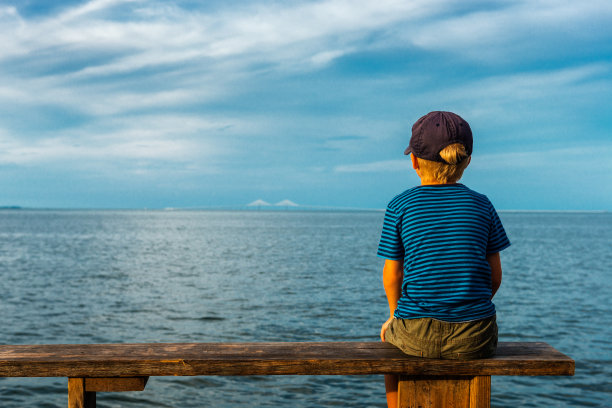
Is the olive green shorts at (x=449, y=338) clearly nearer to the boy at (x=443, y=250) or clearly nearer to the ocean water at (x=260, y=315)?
the boy at (x=443, y=250)

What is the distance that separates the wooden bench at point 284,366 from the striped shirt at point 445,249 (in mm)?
309

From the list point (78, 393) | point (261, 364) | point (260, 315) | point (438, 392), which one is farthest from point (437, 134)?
point (260, 315)

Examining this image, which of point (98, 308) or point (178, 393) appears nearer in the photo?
point (178, 393)

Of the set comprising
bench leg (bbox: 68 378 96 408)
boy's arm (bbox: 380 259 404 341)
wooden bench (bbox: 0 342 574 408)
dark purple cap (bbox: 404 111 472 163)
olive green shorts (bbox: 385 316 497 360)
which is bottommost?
bench leg (bbox: 68 378 96 408)

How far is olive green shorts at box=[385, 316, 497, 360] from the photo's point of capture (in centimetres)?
329

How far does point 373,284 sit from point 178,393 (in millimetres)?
14322

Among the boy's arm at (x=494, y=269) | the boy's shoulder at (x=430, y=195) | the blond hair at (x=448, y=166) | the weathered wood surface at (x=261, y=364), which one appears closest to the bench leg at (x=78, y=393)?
the weathered wood surface at (x=261, y=364)

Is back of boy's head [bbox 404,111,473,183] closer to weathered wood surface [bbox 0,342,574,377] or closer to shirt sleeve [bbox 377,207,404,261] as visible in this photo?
shirt sleeve [bbox 377,207,404,261]

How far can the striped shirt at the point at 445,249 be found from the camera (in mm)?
3264

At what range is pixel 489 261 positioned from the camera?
3.52 metres

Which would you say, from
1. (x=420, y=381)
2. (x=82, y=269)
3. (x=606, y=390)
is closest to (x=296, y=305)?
(x=606, y=390)

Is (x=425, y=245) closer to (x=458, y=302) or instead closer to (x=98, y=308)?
(x=458, y=302)

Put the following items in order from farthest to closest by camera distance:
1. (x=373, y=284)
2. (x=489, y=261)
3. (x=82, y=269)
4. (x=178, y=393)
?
(x=82, y=269)
(x=373, y=284)
(x=178, y=393)
(x=489, y=261)

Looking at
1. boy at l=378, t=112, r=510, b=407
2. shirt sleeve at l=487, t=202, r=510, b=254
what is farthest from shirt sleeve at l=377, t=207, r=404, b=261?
shirt sleeve at l=487, t=202, r=510, b=254
